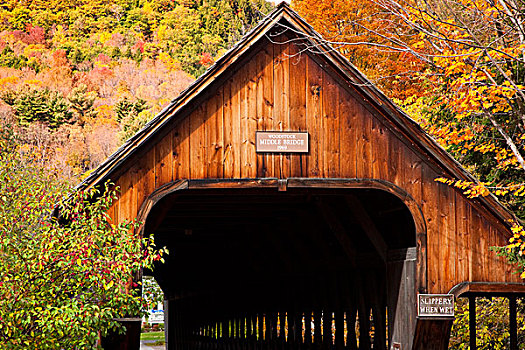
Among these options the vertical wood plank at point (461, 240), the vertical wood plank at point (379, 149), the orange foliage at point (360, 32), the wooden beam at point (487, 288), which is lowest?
the wooden beam at point (487, 288)

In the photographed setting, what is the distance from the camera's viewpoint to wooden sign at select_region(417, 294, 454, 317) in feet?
32.0

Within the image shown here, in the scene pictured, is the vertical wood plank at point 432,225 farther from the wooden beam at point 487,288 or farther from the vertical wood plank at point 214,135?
the vertical wood plank at point 214,135

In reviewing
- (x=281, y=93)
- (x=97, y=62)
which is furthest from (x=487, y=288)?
(x=97, y=62)

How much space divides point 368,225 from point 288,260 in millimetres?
4614

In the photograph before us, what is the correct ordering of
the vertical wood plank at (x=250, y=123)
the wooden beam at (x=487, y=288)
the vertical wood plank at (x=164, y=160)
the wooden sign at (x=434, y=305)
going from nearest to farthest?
the vertical wood plank at (x=164, y=160) < the vertical wood plank at (x=250, y=123) < the wooden sign at (x=434, y=305) < the wooden beam at (x=487, y=288)

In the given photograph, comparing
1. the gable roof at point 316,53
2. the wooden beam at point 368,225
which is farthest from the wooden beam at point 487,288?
the wooden beam at point 368,225

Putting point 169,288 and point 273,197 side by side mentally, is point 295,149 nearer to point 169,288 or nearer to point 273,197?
point 273,197

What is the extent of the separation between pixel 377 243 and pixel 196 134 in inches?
139

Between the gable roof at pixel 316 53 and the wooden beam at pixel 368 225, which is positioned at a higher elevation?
the gable roof at pixel 316 53

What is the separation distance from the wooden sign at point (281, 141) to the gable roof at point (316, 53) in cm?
99

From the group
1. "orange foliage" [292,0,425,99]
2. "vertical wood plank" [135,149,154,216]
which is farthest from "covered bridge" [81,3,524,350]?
"orange foliage" [292,0,425,99]

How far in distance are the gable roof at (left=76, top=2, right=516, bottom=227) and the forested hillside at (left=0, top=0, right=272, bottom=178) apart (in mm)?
38284

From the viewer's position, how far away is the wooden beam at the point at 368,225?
11.2 m

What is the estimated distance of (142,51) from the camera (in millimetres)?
84688
